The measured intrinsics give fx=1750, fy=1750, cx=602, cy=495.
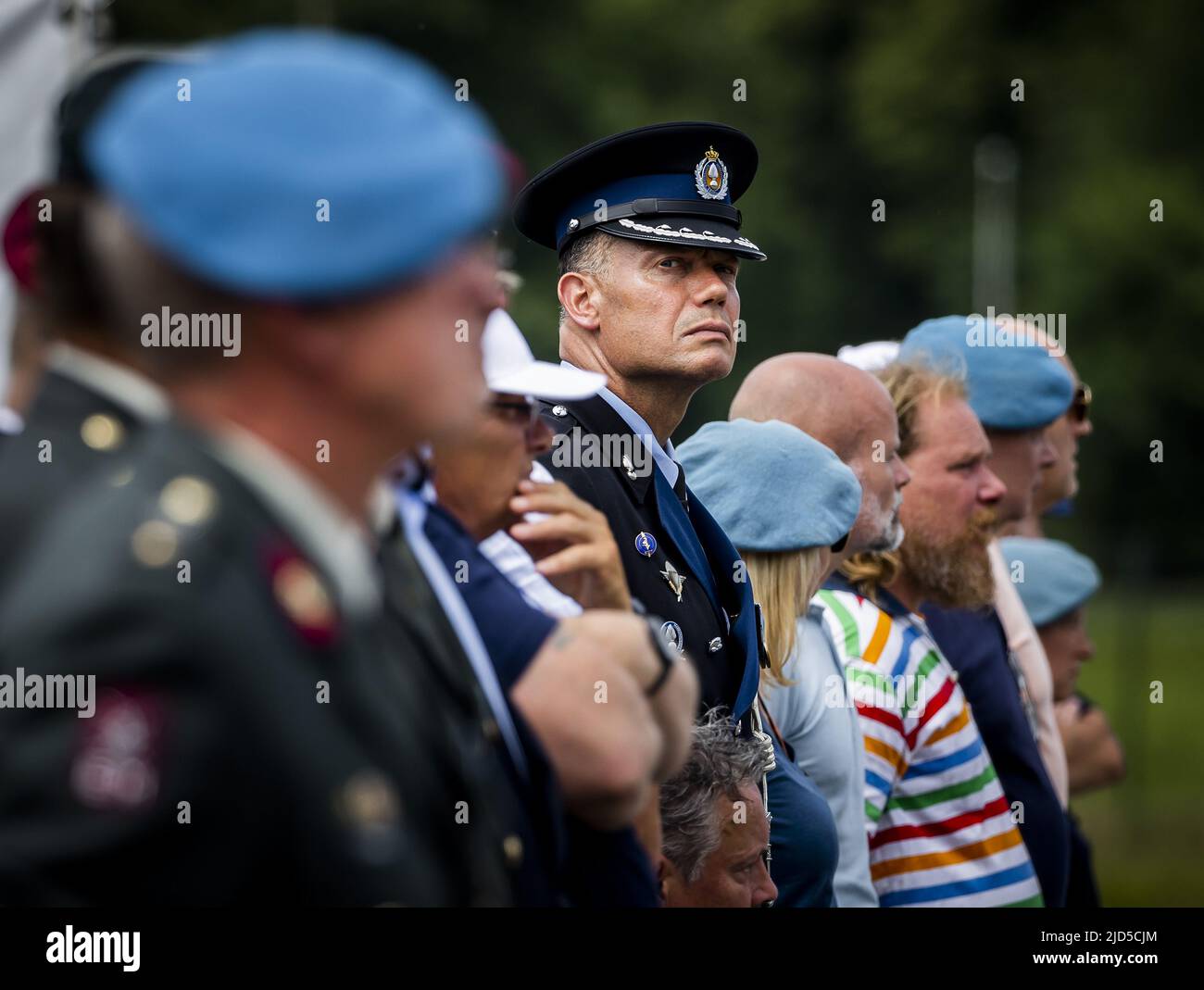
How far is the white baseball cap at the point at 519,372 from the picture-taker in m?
2.49

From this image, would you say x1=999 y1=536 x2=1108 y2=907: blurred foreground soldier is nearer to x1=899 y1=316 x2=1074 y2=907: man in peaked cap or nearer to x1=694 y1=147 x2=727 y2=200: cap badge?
x1=899 y1=316 x2=1074 y2=907: man in peaked cap

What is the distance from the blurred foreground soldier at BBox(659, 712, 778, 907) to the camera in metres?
3.01

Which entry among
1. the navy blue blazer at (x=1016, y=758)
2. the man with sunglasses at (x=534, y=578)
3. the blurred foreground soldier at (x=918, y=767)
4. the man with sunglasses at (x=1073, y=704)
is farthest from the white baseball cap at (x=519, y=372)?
the man with sunglasses at (x=1073, y=704)

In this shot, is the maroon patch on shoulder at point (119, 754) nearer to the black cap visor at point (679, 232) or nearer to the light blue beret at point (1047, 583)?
the black cap visor at point (679, 232)

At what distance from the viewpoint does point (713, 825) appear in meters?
3.01

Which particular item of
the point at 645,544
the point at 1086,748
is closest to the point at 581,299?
the point at 645,544

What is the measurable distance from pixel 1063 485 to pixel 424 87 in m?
4.16

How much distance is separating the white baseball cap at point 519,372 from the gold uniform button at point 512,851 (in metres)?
0.75

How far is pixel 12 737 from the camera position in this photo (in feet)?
4.34

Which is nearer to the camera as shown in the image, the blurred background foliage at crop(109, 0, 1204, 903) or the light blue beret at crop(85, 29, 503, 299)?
the light blue beret at crop(85, 29, 503, 299)

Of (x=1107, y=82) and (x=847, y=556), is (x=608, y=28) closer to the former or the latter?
(x=1107, y=82)

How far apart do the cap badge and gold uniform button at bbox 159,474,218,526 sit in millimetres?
2577

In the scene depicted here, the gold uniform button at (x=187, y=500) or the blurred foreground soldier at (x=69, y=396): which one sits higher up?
the blurred foreground soldier at (x=69, y=396)

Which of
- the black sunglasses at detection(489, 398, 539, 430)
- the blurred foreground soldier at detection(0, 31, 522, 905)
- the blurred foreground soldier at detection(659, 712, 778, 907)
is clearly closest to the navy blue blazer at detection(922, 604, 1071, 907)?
the blurred foreground soldier at detection(659, 712, 778, 907)
